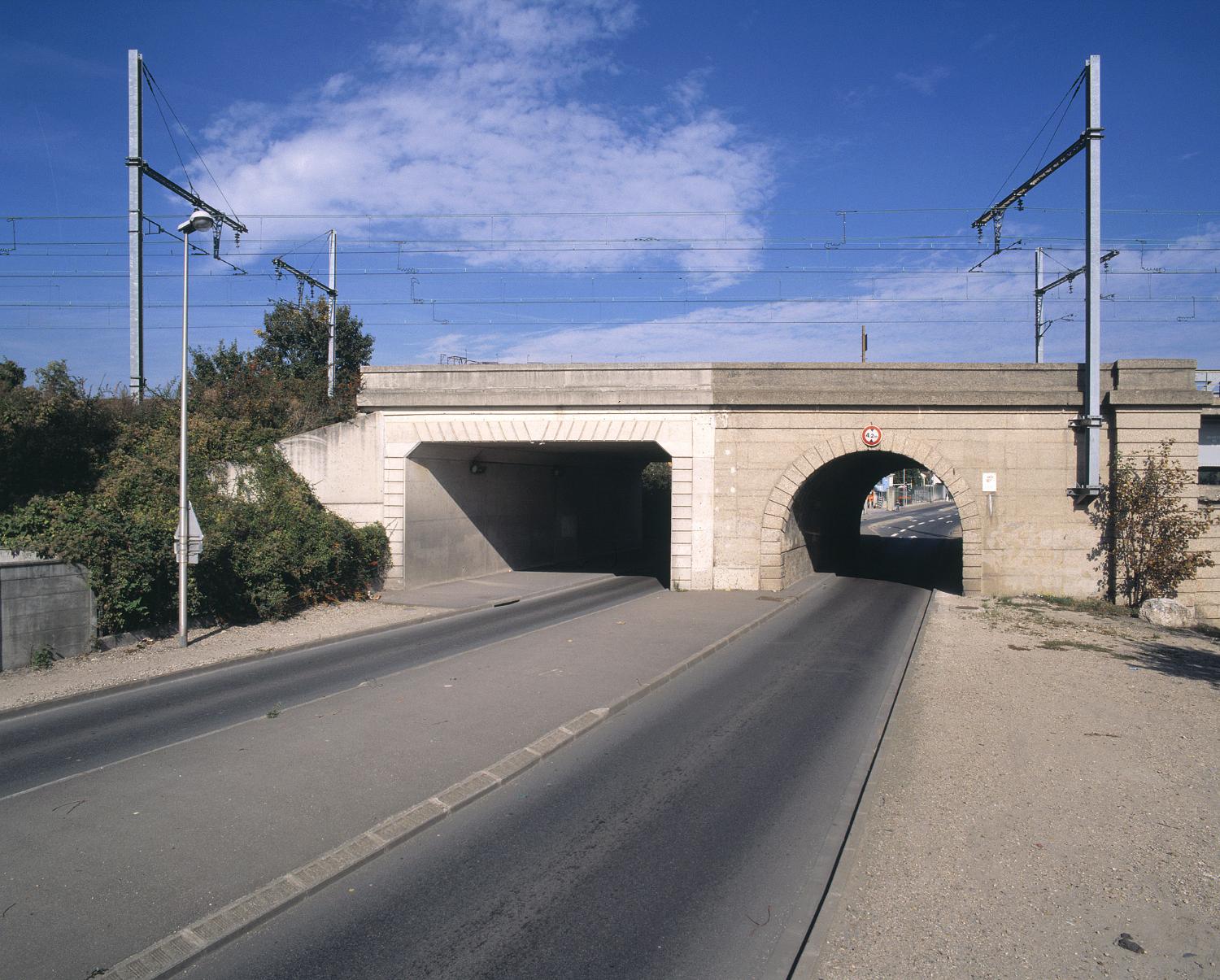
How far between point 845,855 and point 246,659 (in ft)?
33.0

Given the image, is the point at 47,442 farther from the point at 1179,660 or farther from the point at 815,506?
the point at 1179,660

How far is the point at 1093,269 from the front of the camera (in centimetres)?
1781

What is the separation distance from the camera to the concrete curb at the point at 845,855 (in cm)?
425

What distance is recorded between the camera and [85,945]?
14.6ft

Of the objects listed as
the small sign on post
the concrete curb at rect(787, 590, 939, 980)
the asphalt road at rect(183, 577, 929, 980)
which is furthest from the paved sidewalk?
the small sign on post

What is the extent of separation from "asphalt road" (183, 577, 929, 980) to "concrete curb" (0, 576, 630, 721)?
6611 mm

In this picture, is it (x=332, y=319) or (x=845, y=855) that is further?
(x=332, y=319)

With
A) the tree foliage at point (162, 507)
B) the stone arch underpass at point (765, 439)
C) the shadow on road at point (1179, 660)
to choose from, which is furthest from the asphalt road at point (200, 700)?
the shadow on road at point (1179, 660)

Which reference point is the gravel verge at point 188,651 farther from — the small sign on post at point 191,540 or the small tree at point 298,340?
the small tree at point 298,340

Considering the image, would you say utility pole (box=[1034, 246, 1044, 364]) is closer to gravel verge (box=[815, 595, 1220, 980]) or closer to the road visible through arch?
the road visible through arch

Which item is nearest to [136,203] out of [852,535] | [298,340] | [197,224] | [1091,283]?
[197,224]

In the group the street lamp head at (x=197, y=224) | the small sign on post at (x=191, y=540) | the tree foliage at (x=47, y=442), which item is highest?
the street lamp head at (x=197, y=224)

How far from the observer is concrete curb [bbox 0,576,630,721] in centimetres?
964

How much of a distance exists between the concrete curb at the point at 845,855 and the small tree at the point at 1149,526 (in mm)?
12760
